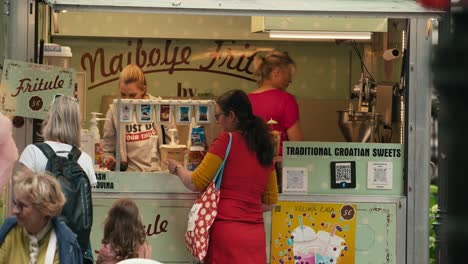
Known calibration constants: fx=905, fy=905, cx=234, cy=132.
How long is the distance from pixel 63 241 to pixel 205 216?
245 cm

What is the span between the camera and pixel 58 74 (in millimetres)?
7320

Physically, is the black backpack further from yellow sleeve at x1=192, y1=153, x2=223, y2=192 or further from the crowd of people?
yellow sleeve at x1=192, y1=153, x2=223, y2=192

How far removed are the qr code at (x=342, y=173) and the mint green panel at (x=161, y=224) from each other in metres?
1.26

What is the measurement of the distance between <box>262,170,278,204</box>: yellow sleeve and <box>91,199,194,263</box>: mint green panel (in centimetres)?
79

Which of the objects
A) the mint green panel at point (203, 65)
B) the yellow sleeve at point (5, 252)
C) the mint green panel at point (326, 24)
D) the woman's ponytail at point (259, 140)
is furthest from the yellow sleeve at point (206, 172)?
the mint green panel at point (203, 65)

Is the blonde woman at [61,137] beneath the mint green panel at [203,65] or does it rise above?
beneath

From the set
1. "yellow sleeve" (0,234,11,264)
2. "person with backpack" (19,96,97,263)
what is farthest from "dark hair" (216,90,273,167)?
"yellow sleeve" (0,234,11,264)

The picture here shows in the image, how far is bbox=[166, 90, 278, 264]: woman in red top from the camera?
662 cm

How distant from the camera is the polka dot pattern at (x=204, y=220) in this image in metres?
6.64

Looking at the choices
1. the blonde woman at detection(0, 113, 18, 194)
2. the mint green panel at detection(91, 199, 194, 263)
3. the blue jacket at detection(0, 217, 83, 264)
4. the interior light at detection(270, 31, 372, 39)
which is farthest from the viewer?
the interior light at detection(270, 31, 372, 39)

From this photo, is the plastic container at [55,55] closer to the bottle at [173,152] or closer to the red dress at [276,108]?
the bottle at [173,152]

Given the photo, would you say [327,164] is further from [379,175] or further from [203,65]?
[203,65]

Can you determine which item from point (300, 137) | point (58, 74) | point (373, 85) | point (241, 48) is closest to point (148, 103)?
point (58, 74)

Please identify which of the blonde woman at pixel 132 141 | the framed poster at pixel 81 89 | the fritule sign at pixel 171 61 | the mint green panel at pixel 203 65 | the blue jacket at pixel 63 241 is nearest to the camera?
the blue jacket at pixel 63 241
